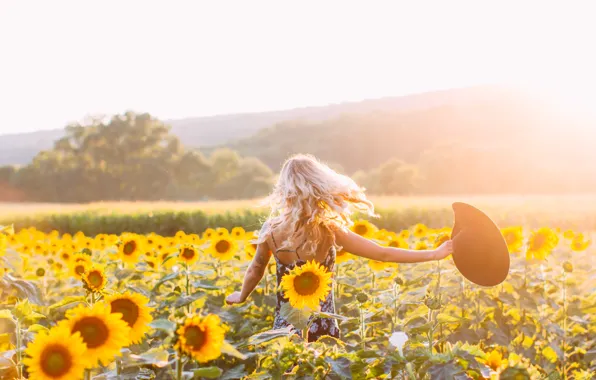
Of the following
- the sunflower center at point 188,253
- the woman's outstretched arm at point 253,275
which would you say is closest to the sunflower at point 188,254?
the sunflower center at point 188,253

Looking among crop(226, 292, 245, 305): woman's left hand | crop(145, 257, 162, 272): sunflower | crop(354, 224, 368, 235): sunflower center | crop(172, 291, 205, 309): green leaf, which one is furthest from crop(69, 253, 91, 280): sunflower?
crop(354, 224, 368, 235): sunflower center

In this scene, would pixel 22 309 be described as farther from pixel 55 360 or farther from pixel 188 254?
pixel 188 254

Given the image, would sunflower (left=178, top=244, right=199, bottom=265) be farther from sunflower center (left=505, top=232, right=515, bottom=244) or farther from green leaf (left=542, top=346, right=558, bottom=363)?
green leaf (left=542, top=346, right=558, bottom=363)

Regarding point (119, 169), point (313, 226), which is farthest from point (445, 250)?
point (119, 169)

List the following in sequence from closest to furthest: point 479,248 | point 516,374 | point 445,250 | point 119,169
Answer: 1. point 516,374
2. point 479,248
3. point 445,250
4. point 119,169

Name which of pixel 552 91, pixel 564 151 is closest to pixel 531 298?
pixel 564 151

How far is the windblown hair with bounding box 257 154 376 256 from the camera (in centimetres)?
361

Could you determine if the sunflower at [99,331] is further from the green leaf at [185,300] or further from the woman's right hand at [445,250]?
the woman's right hand at [445,250]

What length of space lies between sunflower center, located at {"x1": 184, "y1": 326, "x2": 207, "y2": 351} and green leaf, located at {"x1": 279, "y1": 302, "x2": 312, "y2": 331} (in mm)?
962

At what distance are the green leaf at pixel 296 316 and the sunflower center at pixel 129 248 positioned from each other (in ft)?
7.94

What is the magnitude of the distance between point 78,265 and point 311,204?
6.40 feet

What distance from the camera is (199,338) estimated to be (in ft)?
6.18

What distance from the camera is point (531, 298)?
15.9 ft

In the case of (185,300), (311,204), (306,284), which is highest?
(311,204)
